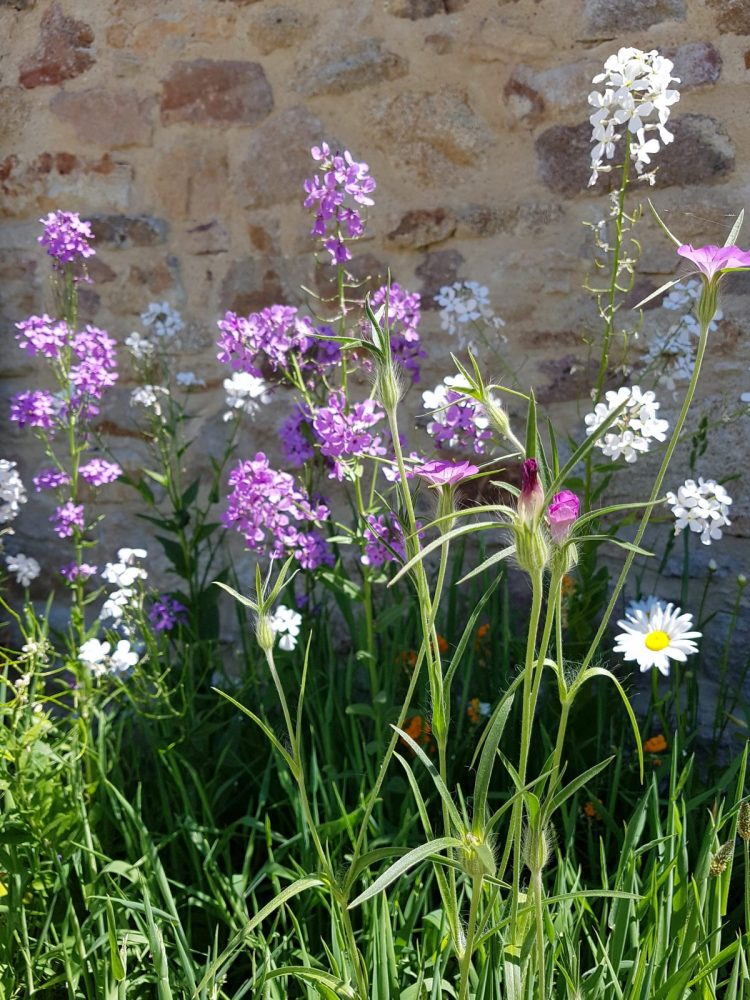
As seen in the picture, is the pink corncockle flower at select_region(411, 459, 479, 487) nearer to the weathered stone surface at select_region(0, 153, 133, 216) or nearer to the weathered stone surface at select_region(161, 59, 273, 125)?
the weathered stone surface at select_region(161, 59, 273, 125)

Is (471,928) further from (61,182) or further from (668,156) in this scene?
(61,182)

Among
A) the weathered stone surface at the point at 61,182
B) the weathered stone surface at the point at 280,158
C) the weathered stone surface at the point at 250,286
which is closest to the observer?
the weathered stone surface at the point at 280,158

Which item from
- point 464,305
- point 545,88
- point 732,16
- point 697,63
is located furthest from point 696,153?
point 464,305

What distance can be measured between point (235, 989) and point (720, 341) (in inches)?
71.5

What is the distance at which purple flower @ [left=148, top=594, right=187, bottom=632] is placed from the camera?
2.38 meters

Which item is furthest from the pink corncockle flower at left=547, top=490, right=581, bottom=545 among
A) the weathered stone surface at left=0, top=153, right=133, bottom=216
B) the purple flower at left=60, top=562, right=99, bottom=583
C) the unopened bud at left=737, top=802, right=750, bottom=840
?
the weathered stone surface at left=0, top=153, right=133, bottom=216

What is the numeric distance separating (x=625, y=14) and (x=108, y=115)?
5.10 ft

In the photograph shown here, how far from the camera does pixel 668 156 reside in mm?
2457

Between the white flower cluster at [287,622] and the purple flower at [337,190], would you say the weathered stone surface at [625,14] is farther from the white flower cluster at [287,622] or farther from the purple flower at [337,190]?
the white flower cluster at [287,622]

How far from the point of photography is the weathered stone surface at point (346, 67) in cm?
273

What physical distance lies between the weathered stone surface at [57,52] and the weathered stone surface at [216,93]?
29 centimetres

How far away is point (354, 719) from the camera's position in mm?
2098

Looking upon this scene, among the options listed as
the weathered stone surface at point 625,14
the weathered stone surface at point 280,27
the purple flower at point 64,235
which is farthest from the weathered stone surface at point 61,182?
the weathered stone surface at point 625,14

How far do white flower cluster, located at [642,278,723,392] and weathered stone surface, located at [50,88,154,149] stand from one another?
5.55 feet
